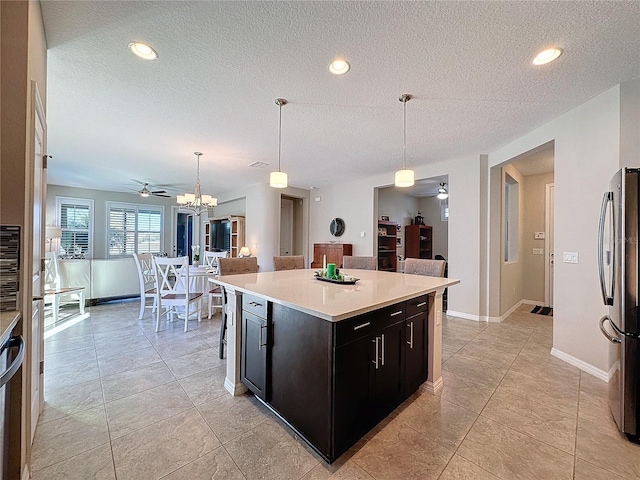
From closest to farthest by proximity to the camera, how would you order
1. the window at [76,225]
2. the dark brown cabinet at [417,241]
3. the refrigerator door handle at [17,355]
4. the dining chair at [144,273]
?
the refrigerator door handle at [17,355]
the dining chair at [144,273]
the window at [76,225]
the dark brown cabinet at [417,241]

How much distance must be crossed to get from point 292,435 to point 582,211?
3.33 metres

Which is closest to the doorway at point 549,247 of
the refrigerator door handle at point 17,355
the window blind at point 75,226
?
the refrigerator door handle at point 17,355

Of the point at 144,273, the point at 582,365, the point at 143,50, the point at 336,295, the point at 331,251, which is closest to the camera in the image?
the point at 336,295

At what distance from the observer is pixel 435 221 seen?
8109mm

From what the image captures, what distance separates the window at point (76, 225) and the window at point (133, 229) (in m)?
0.42

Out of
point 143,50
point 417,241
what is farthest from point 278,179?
point 417,241

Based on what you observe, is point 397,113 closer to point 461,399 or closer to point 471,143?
point 471,143

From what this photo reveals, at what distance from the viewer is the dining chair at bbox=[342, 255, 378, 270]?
150 inches

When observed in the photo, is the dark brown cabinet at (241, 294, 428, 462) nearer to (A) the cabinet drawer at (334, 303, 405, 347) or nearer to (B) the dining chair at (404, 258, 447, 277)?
(A) the cabinet drawer at (334, 303, 405, 347)

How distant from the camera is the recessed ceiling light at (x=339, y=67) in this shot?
2034 mm

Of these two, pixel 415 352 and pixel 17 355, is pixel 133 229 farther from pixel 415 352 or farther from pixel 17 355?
pixel 415 352

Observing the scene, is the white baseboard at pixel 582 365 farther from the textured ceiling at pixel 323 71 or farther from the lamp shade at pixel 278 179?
the lamp shade at pixel 278 179

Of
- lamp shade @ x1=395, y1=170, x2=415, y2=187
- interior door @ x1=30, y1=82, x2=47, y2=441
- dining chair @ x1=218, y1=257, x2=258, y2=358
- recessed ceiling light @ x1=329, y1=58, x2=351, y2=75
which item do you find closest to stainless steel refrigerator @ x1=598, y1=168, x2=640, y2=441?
lamp shade @ x1=395, y1=170, x2=415, y2=187

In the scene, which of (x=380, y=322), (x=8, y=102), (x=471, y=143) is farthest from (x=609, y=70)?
(x=8, y=102)
